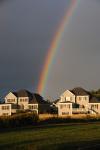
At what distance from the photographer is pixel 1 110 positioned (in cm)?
12338

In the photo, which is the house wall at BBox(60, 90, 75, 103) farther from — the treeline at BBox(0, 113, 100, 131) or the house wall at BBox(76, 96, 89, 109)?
the treeline at BBox(0, 113, 100, 131)

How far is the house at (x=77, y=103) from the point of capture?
11856 centimetres

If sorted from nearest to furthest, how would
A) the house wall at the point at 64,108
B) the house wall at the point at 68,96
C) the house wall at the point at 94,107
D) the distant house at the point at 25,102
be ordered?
1. the house wall at the point at 64,108
2. the house wall at the point at 94,107
3. the house wall at the point at 68,96
4. the distant house at the point at 25,102

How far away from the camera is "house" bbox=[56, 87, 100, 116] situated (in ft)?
389

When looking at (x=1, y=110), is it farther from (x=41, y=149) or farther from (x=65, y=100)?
(x=41, y=149)

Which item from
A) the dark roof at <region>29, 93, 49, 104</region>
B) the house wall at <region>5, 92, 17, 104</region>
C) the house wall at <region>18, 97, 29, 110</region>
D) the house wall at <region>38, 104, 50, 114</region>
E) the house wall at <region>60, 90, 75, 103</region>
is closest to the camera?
the house wall at <region>60, 90, 75, 103</region>

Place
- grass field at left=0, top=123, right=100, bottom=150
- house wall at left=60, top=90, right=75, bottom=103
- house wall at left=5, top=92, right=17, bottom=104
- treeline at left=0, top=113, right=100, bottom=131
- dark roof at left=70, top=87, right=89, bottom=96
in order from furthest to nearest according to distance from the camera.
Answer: house wall at left=5, top=92, right=17, bottom=104 < dark roof at left=70, top=87, right=89, bottom=96 < house wall at left=60, top=90, right=75, bottom=103 < treeline at left=0, top=113, right=100, bottom=131 < grass field at left=0, top=123, right=100, bottom=150

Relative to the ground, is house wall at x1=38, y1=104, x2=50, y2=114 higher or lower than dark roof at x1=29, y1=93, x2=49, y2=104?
lower

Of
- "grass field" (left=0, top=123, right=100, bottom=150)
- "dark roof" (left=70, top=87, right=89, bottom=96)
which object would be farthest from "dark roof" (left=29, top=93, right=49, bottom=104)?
"grass field" (left=0, top=123, right=100, bottom=150)

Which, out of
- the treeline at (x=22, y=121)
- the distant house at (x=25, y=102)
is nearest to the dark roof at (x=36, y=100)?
the distant house at (x=25, y=102)

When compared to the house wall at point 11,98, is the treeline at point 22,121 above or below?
below

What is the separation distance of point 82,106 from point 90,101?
2.86 meters

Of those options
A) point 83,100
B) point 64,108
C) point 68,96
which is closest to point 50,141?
point 64,108

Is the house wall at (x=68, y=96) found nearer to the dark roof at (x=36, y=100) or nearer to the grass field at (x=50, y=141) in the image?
the dark roof at (x=36, y=100)
